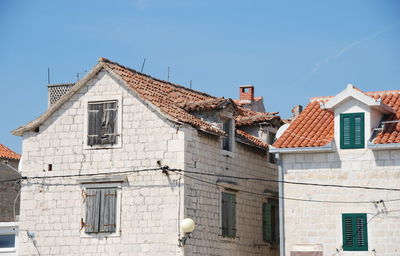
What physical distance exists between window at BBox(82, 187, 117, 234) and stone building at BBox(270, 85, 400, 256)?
640 centimetres

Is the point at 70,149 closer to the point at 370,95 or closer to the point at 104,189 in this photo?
the point at 104,189

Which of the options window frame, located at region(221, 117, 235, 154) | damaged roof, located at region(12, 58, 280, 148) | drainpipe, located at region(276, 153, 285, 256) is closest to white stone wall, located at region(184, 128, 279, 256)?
window frame, located at region(221, 117, 235, 154)

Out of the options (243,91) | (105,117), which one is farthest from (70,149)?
(243,91)

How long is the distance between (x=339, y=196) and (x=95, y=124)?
9796 mm

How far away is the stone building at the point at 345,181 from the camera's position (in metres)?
34.1

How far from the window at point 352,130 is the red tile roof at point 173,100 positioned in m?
4.95

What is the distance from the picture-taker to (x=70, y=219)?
36.3 meters

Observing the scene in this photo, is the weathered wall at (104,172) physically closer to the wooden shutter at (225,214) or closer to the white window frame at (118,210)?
the white window frame at (118,210)

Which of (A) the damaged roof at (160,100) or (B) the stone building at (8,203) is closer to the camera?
(A) the damaged roof at (160,100)

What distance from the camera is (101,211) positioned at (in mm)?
35719

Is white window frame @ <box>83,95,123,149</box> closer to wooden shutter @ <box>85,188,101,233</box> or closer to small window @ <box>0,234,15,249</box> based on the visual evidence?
wooden shutter @ <box>85,188,101,233</box>

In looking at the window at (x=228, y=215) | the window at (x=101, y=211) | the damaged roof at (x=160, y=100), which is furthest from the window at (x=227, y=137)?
the window at (x=101, y=211)

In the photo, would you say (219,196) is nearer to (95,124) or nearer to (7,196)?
(95,124)

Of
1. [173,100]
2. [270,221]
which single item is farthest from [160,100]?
[270,221]
